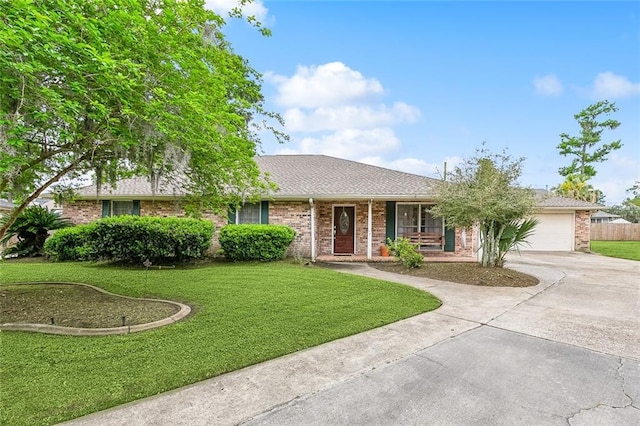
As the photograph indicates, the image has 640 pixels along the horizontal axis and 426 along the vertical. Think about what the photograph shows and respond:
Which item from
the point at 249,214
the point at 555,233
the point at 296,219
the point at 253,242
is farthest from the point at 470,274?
the point at 555,233

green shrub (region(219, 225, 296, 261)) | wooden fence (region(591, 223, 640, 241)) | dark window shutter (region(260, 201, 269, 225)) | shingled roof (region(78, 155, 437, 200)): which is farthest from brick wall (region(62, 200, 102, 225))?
wooden fence (region(591, 223, 640, 241))

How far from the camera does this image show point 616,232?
24.8 m

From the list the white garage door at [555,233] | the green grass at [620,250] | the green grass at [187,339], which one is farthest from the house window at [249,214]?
the green grass at [620,250]

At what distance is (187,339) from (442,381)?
2.95 m

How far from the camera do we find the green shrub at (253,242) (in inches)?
413

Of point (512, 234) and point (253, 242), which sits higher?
point (512, 234)

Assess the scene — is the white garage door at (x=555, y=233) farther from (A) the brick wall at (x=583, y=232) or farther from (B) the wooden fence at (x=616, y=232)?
(B) the wooden fence at (x=616, y=232)

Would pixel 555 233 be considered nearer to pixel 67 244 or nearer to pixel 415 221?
pixel 415 221

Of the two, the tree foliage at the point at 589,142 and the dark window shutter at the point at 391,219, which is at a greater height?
the tree foliage at the point at 589,142

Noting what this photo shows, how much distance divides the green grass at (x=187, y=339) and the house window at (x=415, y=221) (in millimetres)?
5180

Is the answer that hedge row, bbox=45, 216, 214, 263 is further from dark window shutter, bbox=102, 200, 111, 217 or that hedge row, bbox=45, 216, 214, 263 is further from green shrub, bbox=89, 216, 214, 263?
dark window shutter, bbox=102, 200, 111, 217

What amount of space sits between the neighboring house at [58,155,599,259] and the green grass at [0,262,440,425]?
14.7ft

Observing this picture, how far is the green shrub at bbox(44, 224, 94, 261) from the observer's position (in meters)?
10.6

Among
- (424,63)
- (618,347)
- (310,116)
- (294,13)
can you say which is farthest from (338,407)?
(310,116)
